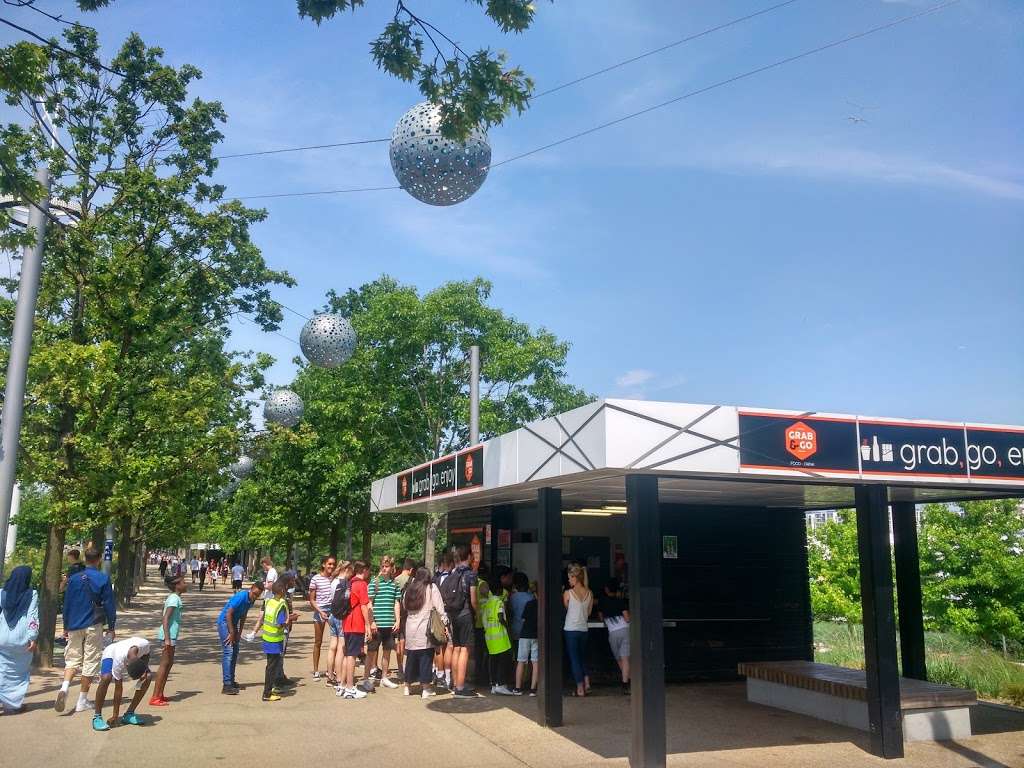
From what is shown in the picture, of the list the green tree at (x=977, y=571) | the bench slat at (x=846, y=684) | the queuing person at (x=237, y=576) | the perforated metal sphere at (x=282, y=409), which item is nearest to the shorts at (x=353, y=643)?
the bench slat at (x=846, y=684)

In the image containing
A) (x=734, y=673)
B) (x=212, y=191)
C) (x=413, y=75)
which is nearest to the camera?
(x=413, y=75)

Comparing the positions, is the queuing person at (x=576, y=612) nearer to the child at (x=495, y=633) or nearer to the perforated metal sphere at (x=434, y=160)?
the child at (x=495, y=633)

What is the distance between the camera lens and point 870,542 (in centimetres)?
822

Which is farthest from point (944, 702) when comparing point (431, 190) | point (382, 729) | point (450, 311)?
point (450, 311)

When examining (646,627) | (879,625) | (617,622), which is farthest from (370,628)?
(879,625)

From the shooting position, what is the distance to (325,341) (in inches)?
463

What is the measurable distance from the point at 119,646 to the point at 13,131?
5.39 m

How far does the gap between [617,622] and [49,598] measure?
879cm

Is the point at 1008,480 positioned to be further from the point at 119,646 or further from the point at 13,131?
the point at 13,131

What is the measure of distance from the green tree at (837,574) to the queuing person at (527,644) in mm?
11799

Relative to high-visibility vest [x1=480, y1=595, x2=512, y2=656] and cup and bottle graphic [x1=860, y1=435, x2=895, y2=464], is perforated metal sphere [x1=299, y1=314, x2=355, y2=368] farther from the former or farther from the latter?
cup and bottle graphic [x1=860, y1=435, x2=895, y2=464]

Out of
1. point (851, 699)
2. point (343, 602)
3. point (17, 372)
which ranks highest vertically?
point (17, 372)

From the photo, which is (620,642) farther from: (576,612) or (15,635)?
(15,635)

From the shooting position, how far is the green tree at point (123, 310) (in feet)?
40.8
